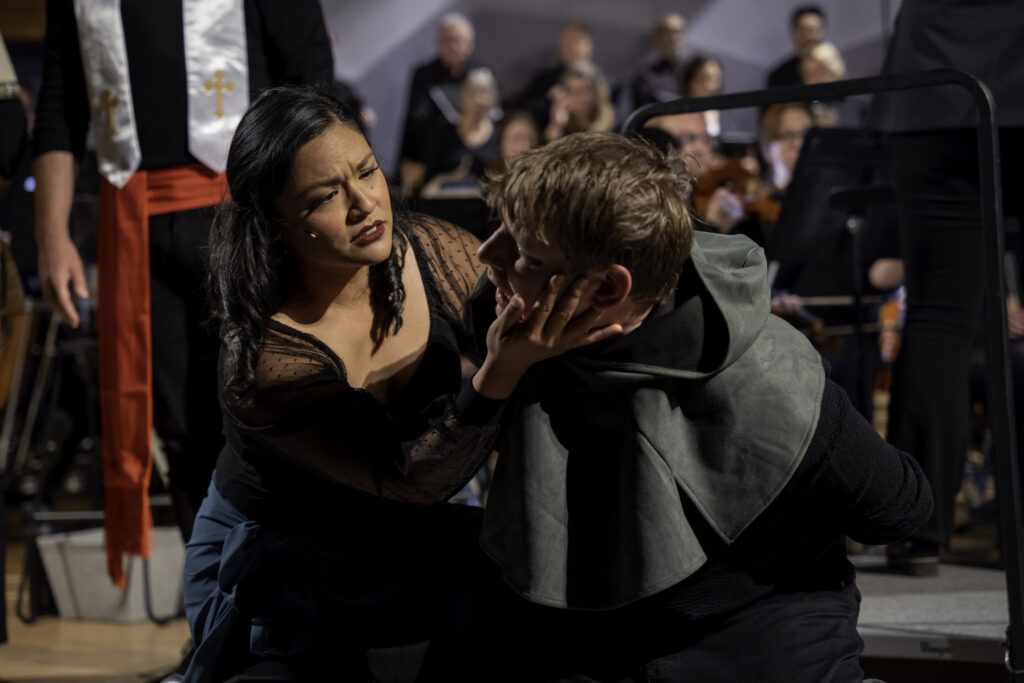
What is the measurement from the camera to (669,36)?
6.44 meters

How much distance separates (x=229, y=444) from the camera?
5.63ft

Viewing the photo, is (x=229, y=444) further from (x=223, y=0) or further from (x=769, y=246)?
(x=769, y=246)

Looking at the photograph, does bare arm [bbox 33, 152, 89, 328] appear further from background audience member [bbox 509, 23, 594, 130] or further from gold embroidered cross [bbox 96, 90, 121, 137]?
background audience member [bbox 509, 23, 594, 130]

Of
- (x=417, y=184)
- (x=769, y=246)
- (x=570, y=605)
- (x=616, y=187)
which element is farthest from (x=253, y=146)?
(x=417, y=184)

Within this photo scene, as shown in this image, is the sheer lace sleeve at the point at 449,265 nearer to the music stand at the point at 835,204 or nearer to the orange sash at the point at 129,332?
the orange sash at the point at 129,332

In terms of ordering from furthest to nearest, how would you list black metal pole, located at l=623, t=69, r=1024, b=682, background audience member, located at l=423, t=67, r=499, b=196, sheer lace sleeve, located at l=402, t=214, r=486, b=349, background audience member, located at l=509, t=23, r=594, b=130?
background audience member, located at l=509, t=23, r=594, b=130 → background audience member, located at l=423, t=67, r=499, b=196 → sheer lace sleeve, located at l=402, t=214, r=486, b=349 → black metal pole, located at l=623, t=69, r=1024, b=682

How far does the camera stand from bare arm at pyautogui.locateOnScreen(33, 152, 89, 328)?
2156mm

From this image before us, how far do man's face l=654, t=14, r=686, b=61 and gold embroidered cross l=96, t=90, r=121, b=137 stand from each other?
4749 mm

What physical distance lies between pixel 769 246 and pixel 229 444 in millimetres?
1805

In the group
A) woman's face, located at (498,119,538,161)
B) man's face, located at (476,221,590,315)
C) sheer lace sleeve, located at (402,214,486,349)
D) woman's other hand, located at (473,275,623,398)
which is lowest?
woman's face, located at (498,119,538,161)

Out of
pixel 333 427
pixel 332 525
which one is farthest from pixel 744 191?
pixel 333 427

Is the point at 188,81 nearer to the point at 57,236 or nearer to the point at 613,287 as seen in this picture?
the point at 57,236

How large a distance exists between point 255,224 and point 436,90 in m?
4.80

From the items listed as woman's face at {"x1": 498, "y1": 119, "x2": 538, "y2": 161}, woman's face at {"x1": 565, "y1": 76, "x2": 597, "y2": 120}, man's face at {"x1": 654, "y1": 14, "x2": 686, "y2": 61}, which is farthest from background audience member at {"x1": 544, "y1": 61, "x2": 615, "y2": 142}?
man's face at {"x1": 654, "y1": 14, "x2": 686, "y2": 61}
